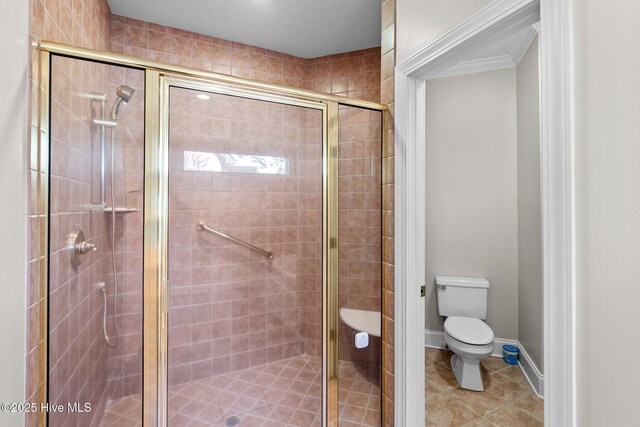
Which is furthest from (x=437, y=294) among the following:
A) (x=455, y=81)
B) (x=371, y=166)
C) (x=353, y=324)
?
(x=455, y=81)

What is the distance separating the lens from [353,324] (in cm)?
164

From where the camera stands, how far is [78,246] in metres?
1.16

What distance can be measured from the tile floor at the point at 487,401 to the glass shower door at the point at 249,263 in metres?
0.94

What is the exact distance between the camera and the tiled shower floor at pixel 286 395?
157 centimetres

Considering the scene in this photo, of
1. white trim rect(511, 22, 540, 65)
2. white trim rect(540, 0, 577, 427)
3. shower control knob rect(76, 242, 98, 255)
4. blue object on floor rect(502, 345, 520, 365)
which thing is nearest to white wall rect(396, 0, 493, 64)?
white trim rect(540, 0, 577, 427)

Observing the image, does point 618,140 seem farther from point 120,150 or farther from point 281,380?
point 281,380

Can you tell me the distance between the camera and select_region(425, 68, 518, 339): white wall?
2547 millimetres

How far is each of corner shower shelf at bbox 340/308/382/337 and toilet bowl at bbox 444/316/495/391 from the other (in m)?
0.88

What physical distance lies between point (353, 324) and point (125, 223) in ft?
4.08

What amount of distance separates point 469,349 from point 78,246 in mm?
2395

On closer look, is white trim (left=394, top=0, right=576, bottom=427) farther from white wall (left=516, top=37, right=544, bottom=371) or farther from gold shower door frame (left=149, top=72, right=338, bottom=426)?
white wall (left=516, top=37, right=544, bottom=371)

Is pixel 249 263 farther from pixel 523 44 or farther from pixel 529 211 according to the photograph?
pixel 523 44

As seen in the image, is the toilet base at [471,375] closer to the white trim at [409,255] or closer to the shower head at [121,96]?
the white trim at [409,255]

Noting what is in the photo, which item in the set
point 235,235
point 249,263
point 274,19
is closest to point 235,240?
point 235,235
